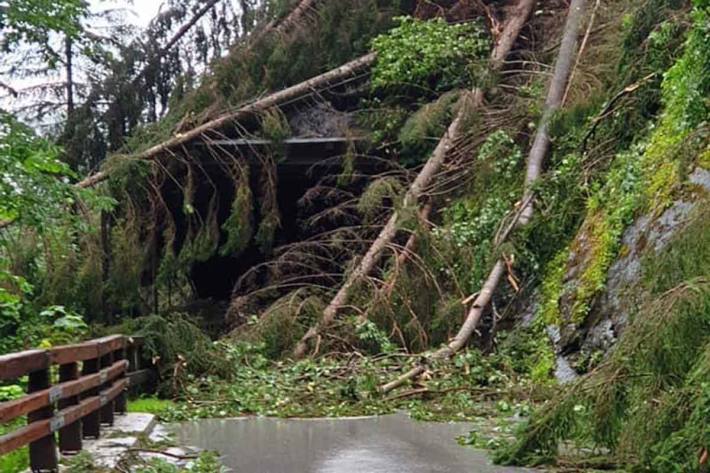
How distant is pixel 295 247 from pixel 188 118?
251cm

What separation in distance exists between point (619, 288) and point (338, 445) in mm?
2735

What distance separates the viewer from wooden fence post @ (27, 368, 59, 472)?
3828mm

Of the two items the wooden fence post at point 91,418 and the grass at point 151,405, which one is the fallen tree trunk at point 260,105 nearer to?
the grass at point 151,405

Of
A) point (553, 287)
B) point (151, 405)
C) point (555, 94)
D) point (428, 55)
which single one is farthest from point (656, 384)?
point (428, 55)

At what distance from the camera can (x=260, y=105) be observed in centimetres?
1125

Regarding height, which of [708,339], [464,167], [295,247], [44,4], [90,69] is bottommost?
[708,339]

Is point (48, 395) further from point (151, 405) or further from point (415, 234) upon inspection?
point (415, 234)

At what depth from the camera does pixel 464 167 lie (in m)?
10.2

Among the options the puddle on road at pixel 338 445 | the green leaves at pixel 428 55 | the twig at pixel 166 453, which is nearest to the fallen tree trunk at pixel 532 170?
the puddle on road at pixel 338 445

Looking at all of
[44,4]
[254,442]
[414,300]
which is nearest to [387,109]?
[414,300]

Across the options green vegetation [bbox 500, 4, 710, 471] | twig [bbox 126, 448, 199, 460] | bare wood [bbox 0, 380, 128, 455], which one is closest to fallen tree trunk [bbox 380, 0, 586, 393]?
twig [bbox 126, 448, 199, 460]

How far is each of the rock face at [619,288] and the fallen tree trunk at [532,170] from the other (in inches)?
45.7

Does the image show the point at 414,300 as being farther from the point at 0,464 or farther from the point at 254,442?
the point at 0,464

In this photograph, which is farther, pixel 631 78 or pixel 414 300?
pixel 414 300
